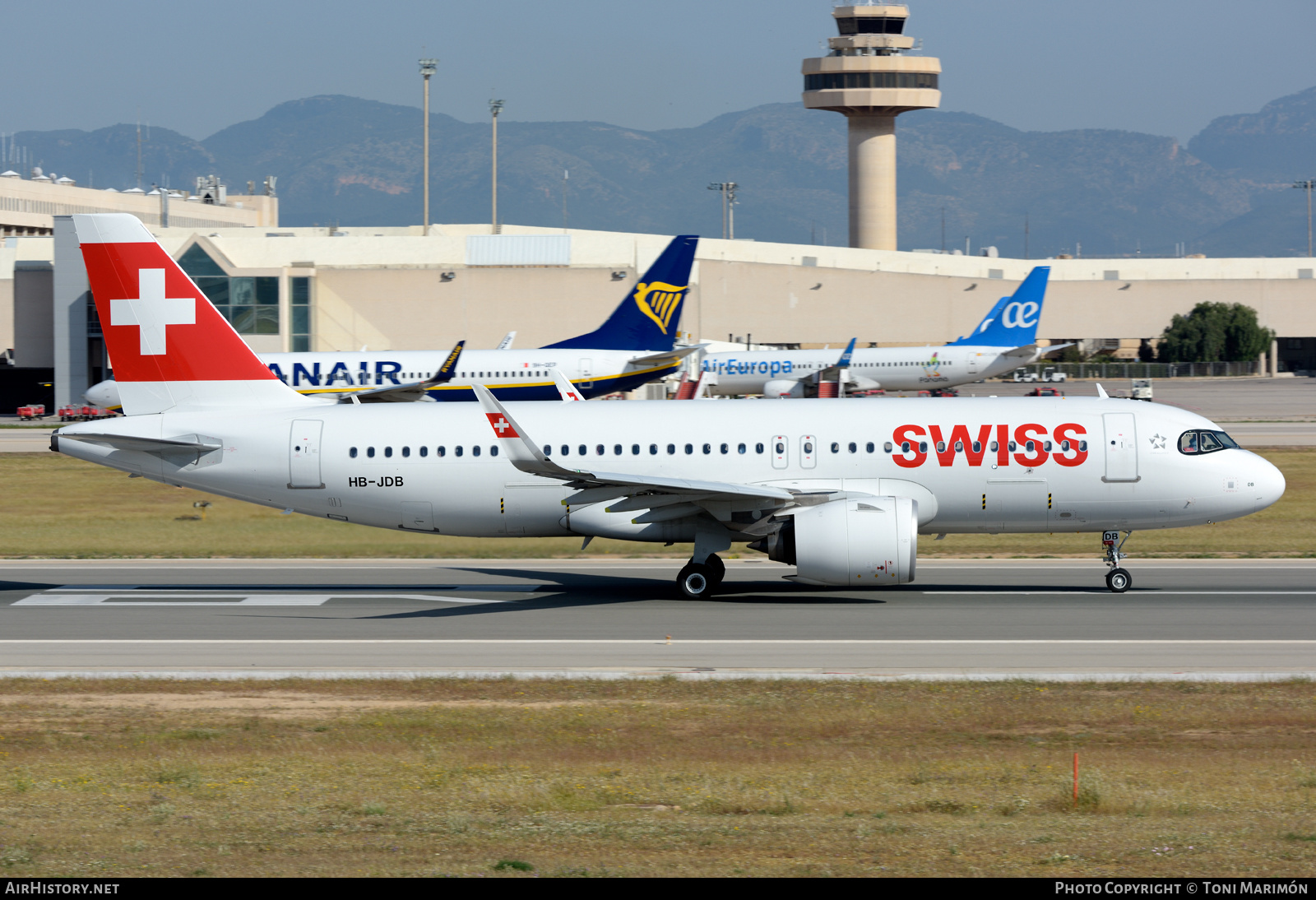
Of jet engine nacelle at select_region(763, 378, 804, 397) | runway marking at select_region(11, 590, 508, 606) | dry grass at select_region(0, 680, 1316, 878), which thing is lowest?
dry grass at select_region(0, 680, 1316, 878)

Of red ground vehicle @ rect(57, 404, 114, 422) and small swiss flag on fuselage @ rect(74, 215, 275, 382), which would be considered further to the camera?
red ground vehicle @ rect(57, 404, 114, 422)

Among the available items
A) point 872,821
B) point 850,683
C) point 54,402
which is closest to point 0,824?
point 872,821

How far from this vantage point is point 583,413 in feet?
93.3

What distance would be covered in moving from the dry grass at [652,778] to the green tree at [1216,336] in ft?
438

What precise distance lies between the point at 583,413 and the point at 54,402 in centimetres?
7993

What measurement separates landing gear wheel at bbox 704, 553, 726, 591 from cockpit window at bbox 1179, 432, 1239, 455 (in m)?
9.36

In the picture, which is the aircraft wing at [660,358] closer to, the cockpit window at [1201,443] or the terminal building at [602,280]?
the cockpit window at [1201,443]

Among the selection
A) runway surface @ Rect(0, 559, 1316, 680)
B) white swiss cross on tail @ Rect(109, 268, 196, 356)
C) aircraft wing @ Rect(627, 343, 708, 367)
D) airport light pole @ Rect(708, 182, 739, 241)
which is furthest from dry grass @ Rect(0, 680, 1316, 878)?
airport light pole @ Rect(708, 182, 739, 241)

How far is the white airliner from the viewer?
314 feet

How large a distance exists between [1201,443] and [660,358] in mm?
36467

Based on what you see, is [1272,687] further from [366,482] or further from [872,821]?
[366,482]

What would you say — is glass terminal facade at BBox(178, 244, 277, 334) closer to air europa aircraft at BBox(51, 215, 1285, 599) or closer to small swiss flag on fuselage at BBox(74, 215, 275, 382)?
small swiss flag on fuselage at BBox(74, 215, 275, 382)

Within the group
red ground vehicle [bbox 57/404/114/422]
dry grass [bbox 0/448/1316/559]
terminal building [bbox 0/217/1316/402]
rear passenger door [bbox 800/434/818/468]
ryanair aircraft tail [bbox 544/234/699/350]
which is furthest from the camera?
terminal building [bbox 0/217/1316/402]

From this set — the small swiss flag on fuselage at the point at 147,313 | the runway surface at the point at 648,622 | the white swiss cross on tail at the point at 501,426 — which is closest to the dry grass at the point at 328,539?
the runway surface at the point at 648,622
